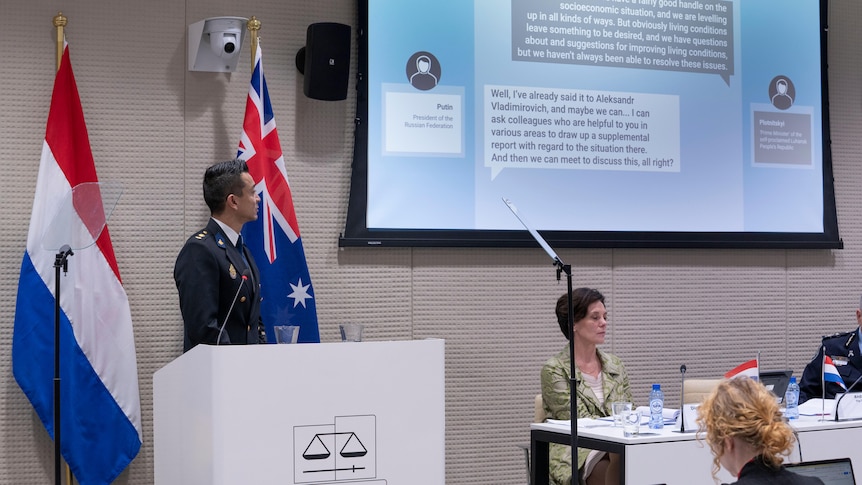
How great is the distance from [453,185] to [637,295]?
1234 mm

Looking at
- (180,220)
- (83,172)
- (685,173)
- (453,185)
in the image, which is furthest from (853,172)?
(83,172)

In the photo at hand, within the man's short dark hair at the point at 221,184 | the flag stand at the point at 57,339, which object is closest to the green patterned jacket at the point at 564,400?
the man's short dark hair at the point at 221,184

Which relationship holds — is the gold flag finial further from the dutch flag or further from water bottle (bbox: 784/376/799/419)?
water bottle (bbox: 784/376/799/419)

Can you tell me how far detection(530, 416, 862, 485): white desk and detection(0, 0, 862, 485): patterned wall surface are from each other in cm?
113

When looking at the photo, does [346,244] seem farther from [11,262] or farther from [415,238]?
[11,262]

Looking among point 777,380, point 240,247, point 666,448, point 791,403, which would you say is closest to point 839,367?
point 791,403

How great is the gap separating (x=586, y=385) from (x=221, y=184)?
1819 mm

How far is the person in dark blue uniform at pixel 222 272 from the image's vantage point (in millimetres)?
3727

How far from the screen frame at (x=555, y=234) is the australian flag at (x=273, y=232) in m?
0.34

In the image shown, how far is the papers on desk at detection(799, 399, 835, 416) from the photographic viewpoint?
4703 millimetres

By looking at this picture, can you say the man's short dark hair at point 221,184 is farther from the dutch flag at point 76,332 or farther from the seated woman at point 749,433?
the seated woman at point 749,433

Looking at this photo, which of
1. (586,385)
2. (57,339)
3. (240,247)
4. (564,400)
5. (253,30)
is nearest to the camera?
(57,339)

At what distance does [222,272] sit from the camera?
3855mm

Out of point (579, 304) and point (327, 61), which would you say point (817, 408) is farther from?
point (327, 61)
